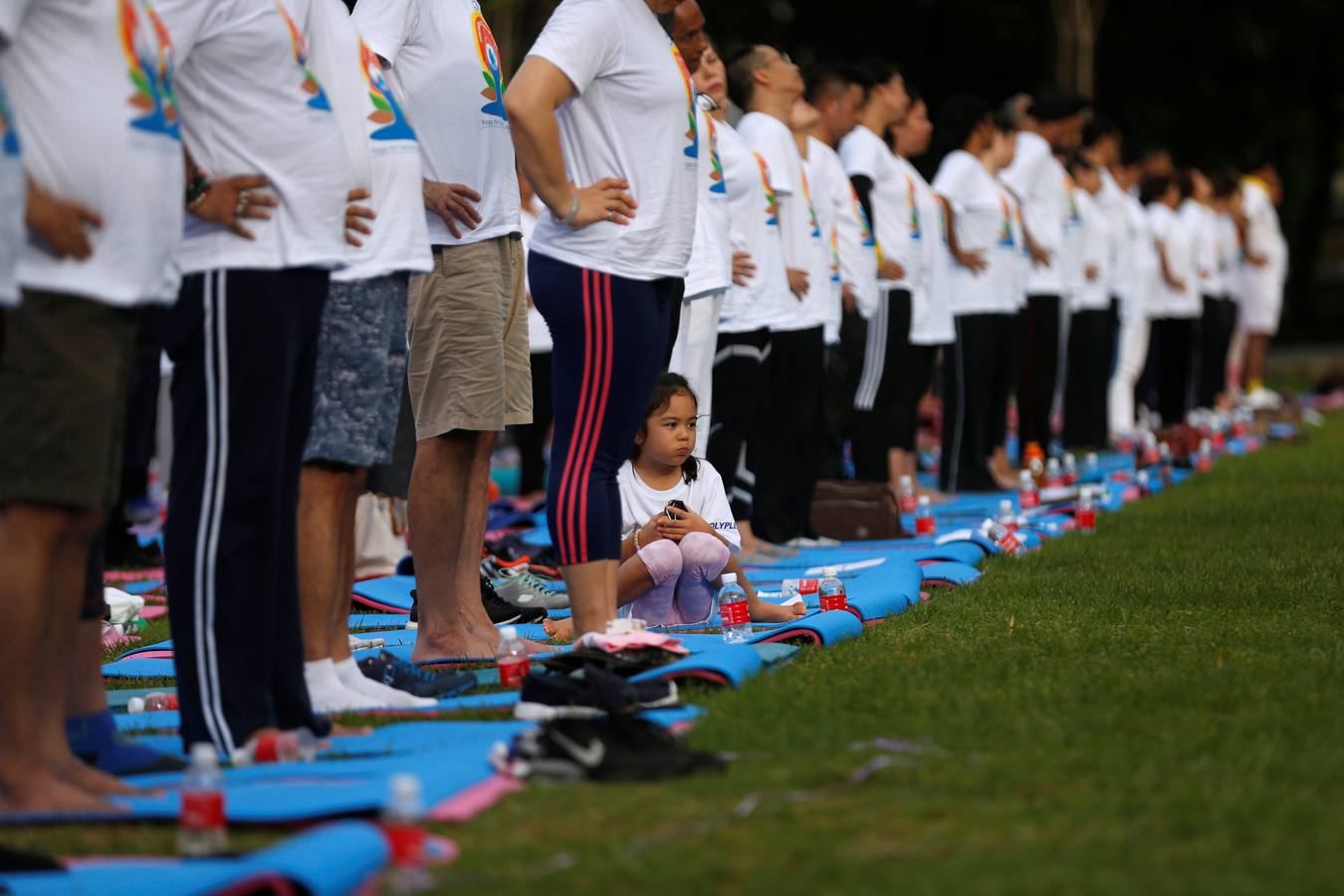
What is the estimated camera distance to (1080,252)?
1666 centimetres

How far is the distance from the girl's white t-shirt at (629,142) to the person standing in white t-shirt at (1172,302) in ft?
45.4

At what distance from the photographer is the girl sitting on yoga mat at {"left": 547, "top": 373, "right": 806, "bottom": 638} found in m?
7.54

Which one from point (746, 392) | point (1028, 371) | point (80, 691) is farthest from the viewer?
point (1028, 371)

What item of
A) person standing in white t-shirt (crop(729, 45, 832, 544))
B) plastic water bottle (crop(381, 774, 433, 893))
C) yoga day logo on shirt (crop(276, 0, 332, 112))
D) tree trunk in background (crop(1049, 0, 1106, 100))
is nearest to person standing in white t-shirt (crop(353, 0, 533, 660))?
yoga day logo on shirt (crop(276, 0, 332, 112))

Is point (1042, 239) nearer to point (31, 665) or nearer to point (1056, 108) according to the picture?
point (1056, 108)

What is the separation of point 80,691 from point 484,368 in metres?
2.08

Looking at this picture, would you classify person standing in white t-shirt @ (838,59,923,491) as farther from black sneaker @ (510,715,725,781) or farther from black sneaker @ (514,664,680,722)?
black sneaker @ (510,715,725,781)

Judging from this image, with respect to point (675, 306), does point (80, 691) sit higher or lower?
lower

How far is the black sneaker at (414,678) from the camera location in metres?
5.98

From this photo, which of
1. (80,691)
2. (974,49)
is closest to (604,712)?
(80,691)

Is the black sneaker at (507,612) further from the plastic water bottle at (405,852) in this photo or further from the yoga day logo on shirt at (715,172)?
the plastic water bottle at (405,852)

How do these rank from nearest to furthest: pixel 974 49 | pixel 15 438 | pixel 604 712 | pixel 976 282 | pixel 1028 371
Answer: pixel 15 438 → pixel 604 712 → pixel 976 282 → pixel 1028 371 → pixel 974 49

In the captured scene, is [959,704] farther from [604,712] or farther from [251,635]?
[251,635]

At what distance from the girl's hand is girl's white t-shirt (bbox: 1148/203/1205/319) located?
1293cm
